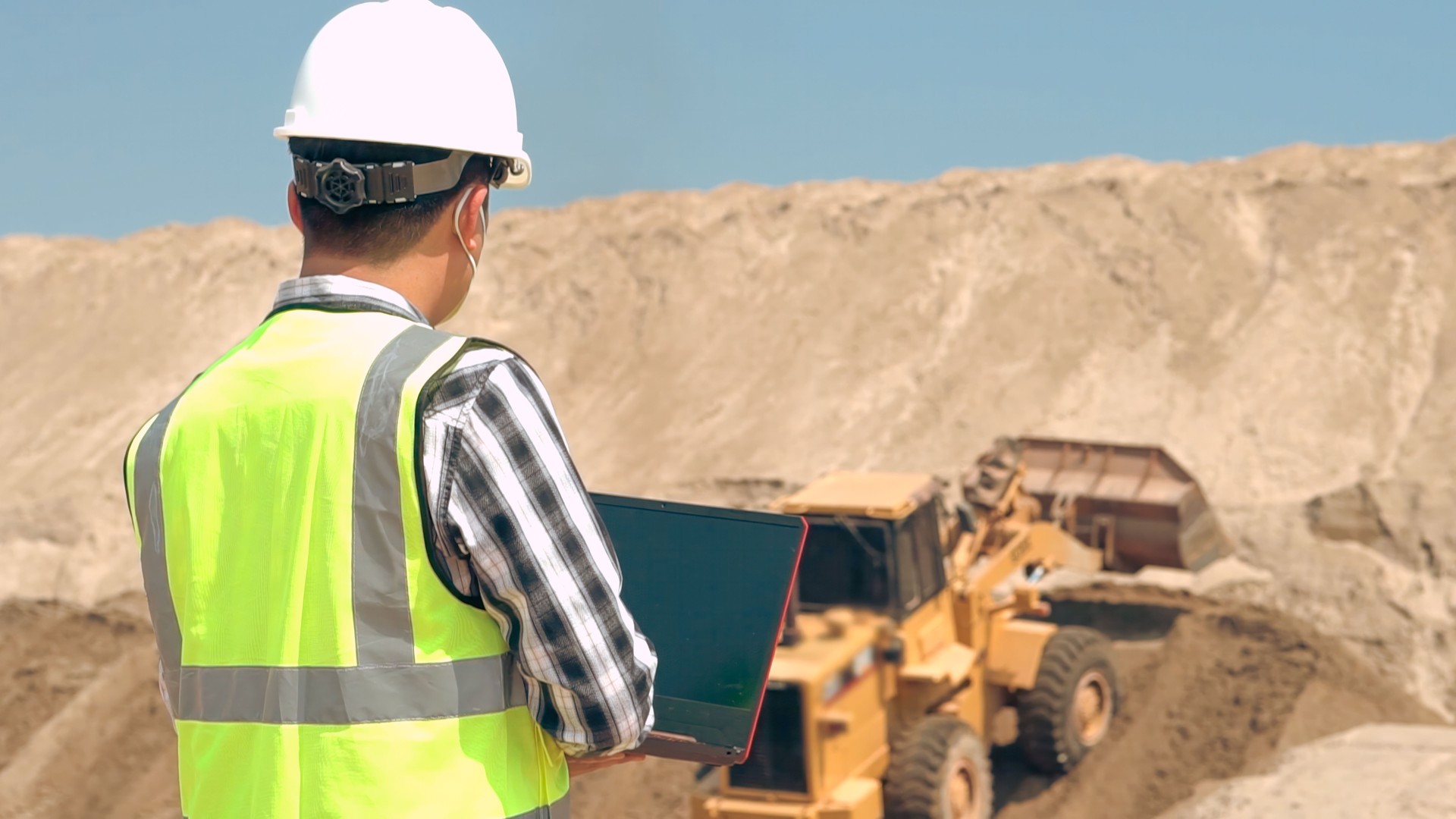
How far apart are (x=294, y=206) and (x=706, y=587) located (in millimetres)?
792

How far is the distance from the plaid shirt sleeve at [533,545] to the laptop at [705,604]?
1.30 ft

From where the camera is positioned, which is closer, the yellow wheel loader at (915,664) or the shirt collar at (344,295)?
the shirt collar at (344,295)

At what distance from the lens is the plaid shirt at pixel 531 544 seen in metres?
1.54

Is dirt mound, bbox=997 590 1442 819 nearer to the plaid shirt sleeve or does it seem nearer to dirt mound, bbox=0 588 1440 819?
dirt mound, bbox=0 588 1440 819

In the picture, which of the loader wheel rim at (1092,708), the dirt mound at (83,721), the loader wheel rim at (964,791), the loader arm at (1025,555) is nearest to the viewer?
the loader wheel rim at (964,791)

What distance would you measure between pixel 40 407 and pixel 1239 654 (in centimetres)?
3150

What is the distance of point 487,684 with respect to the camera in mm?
1631

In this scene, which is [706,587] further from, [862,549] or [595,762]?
[862,549]

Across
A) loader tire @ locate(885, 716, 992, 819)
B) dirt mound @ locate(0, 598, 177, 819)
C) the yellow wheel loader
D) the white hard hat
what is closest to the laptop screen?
the white hard hat

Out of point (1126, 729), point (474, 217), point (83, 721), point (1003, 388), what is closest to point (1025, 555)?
point (1126, 729)

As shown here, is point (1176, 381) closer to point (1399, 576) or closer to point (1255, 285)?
point (1255, 285)

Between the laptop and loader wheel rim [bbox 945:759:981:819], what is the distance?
6.54 metres

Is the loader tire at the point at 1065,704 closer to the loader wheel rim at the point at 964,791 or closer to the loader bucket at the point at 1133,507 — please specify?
the loader wheel rim at the point at 964,791

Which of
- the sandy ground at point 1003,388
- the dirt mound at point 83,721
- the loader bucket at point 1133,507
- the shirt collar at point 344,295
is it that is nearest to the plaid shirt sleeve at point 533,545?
the shirt collar at point 344,295
